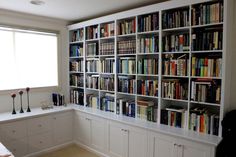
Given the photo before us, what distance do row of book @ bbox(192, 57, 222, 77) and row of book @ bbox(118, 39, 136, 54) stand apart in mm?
975

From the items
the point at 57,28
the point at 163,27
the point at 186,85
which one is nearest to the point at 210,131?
the point at 186,85

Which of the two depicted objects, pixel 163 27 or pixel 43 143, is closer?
pixel 163 27

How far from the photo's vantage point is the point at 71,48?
421 centimetres

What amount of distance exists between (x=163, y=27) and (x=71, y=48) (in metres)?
2.24

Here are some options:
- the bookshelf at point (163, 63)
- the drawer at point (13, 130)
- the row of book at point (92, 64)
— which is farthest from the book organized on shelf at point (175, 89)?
the drawer at point (13, 130)

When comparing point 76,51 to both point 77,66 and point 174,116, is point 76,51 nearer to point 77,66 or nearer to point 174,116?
point 77,66

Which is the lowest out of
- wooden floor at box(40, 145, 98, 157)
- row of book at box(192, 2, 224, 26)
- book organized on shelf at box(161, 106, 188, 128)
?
wooden floor at box(40, 145, 98, 157)

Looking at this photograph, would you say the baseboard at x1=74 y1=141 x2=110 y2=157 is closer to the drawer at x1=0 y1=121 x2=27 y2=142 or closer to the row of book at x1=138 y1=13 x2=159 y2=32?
the drawer at x1=0 y1=121 x2=27 y2=142

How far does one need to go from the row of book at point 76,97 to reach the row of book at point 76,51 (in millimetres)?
767

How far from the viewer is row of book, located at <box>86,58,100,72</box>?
144 inches

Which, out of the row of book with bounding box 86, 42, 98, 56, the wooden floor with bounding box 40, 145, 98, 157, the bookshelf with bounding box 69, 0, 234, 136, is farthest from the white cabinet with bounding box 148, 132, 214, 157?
the row of book with bounding box 86, 42, 98, 56

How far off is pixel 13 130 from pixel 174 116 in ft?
7.97

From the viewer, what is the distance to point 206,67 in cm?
233

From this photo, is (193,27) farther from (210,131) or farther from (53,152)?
(53,152)
